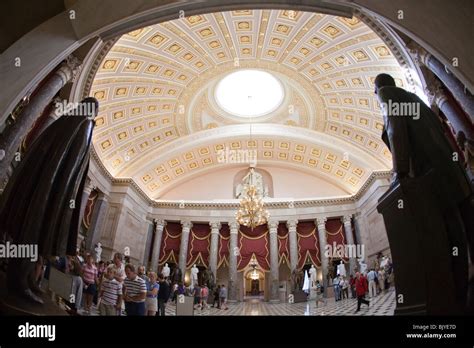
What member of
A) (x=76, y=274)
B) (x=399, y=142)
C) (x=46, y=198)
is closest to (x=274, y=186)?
(x=76, y=274)

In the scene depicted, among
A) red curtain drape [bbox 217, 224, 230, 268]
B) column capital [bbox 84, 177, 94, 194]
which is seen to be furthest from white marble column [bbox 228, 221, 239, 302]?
column capital [bbox 84, 177, 94, 194]

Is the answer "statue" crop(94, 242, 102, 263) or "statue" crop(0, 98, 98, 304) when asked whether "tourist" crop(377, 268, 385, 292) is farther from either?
"statue" crop(94, 242, 102, 263)

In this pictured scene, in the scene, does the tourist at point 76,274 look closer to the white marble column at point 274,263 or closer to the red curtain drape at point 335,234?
the white marble column at point 274,263

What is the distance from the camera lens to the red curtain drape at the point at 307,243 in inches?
722

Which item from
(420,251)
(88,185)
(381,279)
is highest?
(88,185)

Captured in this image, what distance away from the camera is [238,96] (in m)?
16.5

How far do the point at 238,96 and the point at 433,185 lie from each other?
14.9 m

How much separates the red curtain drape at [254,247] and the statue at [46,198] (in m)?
16.8

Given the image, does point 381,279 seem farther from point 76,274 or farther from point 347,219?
point 76,274

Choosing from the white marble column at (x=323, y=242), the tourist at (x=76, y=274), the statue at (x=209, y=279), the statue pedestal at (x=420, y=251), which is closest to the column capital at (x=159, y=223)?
the statue at (x=209, y=279)

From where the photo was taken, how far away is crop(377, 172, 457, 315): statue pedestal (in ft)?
6.84

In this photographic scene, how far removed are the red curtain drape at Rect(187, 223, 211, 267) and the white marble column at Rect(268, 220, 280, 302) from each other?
163 inches

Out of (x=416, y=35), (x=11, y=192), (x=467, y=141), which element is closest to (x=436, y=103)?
(x=467, y=141)

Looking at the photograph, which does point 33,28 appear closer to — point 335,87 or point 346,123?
point 335,87
